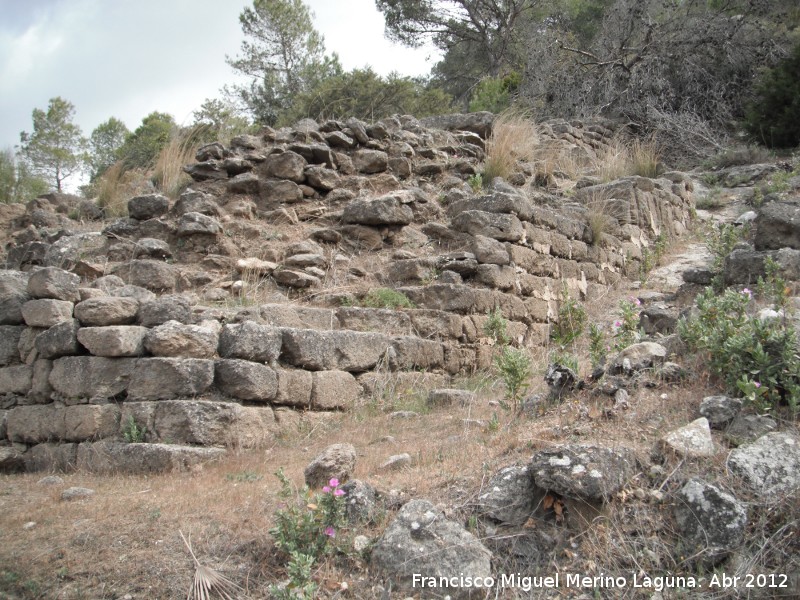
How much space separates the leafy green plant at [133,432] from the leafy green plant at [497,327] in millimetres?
3405

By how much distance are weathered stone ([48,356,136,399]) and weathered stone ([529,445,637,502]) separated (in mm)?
3386

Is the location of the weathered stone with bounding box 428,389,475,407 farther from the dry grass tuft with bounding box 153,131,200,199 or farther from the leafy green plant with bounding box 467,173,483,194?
the dry grass tuft with bounding box 153,131,200,199

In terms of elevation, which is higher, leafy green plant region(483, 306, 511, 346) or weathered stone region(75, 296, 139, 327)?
weathered stone region(75, 296, 139, 327)

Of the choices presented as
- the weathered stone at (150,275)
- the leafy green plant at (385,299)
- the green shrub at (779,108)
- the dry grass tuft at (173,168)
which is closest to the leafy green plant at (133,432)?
the weathered stone at (150,275)

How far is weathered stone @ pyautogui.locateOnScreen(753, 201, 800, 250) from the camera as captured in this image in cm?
743

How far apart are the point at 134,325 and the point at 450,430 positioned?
266 cm

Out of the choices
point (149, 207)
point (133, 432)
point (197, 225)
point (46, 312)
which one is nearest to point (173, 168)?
point (149, 207)

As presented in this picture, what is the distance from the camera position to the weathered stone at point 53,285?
5.95m

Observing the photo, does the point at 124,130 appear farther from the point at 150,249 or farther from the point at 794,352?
the point at 794,352

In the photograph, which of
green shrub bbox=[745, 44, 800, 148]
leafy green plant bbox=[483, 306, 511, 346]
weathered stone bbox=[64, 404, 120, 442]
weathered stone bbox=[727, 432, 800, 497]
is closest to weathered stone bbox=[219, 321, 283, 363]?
weathered stone bbox=[64, 404, 120, 442]

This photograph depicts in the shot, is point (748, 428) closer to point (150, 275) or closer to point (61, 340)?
point (61, 340)

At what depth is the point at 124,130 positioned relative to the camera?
933 inches

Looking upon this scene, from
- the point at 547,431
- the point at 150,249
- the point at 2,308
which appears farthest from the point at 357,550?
Answer: the point at 150,249

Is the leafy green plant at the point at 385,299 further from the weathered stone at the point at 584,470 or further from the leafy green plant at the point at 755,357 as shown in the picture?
the weathered stone at the point at 584,470
